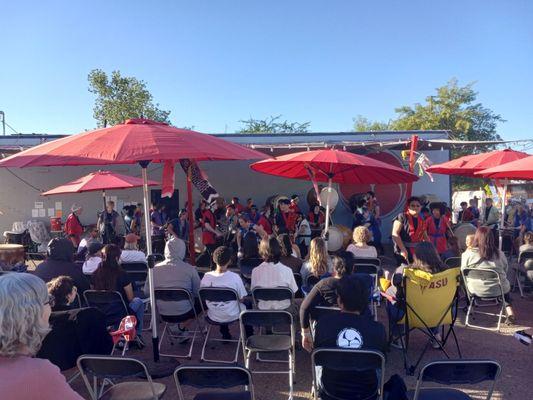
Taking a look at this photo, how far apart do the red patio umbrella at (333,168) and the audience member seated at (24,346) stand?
13.6 feet

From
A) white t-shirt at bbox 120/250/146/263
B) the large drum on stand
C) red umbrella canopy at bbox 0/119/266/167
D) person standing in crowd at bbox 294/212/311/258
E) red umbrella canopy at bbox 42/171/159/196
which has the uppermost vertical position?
red umbrella canopy at bbox 0/119/266/167

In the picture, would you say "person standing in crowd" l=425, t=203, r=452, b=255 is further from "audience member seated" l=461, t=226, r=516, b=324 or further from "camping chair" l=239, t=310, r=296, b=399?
"camping chair" l=239, t=310, r=296, b=399

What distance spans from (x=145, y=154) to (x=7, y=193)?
12682mm

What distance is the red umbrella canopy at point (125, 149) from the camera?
3.30 metres

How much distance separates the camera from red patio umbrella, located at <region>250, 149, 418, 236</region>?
5.57 metres

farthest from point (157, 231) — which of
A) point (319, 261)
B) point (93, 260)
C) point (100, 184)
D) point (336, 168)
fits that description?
point (319, 261)

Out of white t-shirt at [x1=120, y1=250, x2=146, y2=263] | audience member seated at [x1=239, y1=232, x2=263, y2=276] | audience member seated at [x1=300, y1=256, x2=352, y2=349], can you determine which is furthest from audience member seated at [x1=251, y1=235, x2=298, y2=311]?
white t-shirt at [x1=120, y1=250, x2=146, y2=263]

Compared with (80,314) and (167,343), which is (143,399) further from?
(167,343)

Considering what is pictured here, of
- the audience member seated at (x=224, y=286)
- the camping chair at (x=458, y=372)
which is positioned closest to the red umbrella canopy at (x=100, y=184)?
the audience member seated at (x=224, y=286)

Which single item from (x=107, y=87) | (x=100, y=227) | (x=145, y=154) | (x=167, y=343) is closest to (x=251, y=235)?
(x=167, y=343)

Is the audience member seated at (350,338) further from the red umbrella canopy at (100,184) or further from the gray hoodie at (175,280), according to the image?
the red umbrella canopy at (100,184)

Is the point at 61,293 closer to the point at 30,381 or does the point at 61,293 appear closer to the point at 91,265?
the point at 91,265

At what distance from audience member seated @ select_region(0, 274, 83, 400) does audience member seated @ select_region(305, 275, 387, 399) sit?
1912 millimetres

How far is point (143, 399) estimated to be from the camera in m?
2.91
